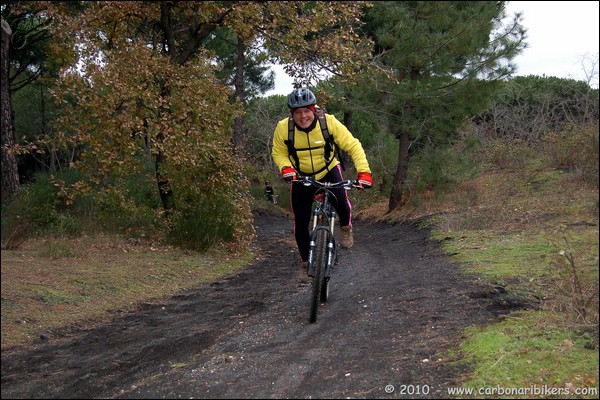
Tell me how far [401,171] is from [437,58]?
5.14 meters

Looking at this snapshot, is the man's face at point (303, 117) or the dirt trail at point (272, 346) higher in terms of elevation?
the man's face at point (303, 117)

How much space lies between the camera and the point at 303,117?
6.62m

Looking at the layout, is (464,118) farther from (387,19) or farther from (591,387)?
(591,387)

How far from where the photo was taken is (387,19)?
48.6 feet

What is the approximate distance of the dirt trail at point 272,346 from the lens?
4414 millimetres

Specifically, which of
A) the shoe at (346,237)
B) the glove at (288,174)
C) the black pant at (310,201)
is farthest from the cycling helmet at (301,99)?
the shoe at (346,237)

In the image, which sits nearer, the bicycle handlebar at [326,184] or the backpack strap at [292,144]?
the bicycle handlebar at [326,184]

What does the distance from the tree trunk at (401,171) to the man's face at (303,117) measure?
1197 cm

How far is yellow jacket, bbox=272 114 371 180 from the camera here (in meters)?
6.73

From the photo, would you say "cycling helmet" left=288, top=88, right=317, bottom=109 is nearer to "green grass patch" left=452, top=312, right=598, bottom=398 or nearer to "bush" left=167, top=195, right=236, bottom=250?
"green grass patch" left=452, top=312, right=598, bottom=398

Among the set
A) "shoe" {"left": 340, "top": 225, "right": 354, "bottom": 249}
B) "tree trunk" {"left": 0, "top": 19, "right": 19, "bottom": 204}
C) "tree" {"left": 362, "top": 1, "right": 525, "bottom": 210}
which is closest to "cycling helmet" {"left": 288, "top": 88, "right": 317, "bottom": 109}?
"shoe" {"left": 340, "top": 225, "right": 354, "bottom": 249}

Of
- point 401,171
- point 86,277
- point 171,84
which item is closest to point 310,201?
point 86,277

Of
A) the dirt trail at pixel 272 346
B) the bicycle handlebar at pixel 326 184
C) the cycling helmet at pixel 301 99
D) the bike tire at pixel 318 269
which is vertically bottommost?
the dirt trail at pixel 272 346

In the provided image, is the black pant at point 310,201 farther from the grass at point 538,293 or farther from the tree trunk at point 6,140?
the tree trunk at point 6,140
